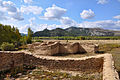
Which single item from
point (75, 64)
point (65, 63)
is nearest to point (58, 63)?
point (65, 63)

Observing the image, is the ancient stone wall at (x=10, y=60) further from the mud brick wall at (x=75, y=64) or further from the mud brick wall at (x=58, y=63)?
the mud brick wall at (x=75, y=64)

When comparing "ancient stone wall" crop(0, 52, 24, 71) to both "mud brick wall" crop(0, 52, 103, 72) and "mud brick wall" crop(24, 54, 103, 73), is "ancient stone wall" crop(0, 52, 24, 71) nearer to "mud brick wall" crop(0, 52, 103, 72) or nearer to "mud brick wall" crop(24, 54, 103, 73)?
"mud brick wall" crop(0, 52, 103, 72)

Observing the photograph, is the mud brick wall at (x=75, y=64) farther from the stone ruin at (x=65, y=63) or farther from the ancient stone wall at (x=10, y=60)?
the ancient stone wall at (x=10, y=60)

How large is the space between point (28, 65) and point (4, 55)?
6.25ft

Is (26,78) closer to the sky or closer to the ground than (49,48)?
closer to the ground

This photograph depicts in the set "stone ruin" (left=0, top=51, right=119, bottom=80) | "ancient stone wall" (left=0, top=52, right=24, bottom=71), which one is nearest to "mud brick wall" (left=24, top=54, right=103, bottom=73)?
"stone ruin" (left=0, top=51, right=119, bottom=80)

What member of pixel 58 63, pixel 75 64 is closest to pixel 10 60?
pixel 58 63

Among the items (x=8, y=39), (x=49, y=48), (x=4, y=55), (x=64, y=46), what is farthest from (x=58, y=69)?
(x=8, y=39)

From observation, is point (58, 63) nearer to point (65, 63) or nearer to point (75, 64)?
point (65, 63)

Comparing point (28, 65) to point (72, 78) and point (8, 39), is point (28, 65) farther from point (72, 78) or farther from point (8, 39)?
point (8, 39)

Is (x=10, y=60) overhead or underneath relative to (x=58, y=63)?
overhead

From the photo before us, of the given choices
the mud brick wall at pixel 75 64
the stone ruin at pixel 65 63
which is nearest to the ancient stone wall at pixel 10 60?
the stone ruin at pixel 65 63

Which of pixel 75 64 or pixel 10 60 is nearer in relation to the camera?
pixel 75 64

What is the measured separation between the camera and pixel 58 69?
746 cm
